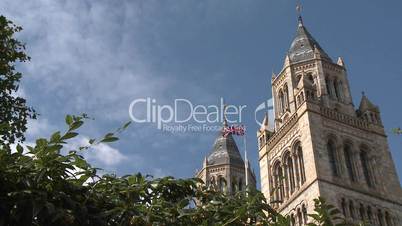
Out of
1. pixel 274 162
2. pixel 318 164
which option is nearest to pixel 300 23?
pixel 274 162

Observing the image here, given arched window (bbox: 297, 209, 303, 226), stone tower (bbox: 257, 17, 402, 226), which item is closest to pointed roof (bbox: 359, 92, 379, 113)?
stone tower (bbox: 257, 17, 402, 226)

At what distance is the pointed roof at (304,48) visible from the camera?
141ft

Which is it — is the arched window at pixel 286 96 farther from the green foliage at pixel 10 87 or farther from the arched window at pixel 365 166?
the green foliage at pixel 10 87

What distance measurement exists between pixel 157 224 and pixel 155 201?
387mm

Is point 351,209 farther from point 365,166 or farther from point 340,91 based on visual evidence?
point 340,91

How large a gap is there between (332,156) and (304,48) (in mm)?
10267

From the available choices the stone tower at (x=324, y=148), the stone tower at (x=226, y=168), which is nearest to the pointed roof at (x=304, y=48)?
the stone tower at (x=324, y=148)

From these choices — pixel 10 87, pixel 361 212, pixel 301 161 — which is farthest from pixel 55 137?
pixel 301 161

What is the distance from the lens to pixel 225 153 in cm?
5500

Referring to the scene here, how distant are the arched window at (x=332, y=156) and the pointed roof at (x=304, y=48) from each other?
785 cm

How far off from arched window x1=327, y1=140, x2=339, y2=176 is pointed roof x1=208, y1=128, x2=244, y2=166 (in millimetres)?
17490

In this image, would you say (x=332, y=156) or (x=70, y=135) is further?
(x=332, y=156)

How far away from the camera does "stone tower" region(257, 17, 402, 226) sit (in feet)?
113

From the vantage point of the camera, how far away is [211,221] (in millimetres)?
6320
